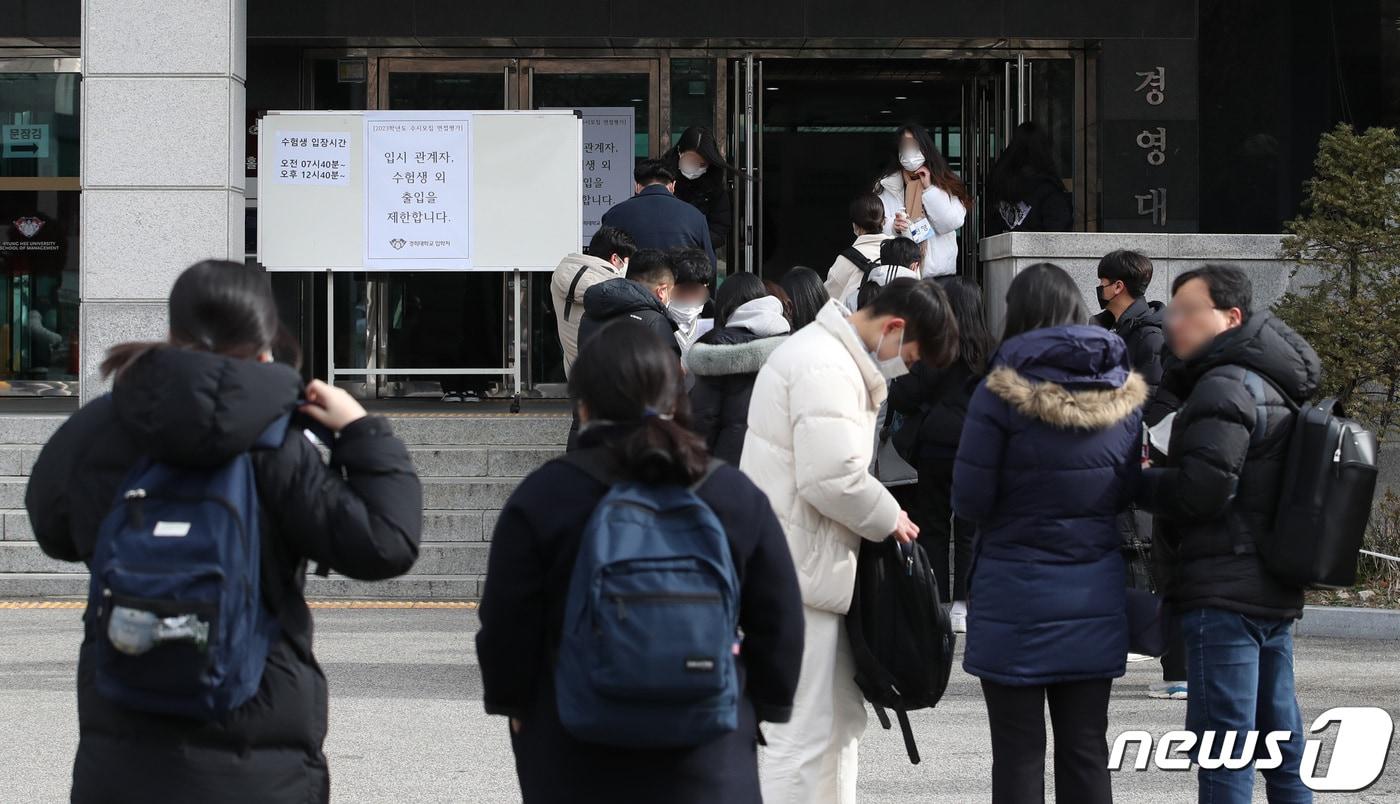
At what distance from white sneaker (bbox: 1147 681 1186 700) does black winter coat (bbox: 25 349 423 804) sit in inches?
199

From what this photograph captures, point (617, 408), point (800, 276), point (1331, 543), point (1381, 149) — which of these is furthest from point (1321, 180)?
point (617, 408)

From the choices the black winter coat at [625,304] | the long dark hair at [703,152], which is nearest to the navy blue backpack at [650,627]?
the black winter coat at [625,304]

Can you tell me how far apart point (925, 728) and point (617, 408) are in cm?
416

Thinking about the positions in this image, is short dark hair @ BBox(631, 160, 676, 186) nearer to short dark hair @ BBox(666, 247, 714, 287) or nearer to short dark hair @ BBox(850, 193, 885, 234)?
short dark hair @ BBox(850, 193, 885, 234)

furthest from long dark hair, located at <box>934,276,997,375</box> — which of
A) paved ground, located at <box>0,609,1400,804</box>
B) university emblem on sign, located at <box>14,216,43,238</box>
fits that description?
university emblem on sign, located at <box>14,216,43,238</box>

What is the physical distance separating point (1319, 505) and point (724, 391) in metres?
2.94

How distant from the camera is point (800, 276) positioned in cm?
718

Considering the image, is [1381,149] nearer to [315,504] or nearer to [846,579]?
[846,579]

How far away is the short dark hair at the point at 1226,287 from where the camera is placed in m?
4.72

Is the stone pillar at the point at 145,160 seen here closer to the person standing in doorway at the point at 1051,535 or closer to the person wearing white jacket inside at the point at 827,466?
the person wearing white jacket inside at the point at 827,466

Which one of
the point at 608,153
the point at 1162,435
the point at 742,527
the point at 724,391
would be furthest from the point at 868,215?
the point at 742,527

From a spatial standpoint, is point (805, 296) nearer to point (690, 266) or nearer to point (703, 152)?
point (690, 266)

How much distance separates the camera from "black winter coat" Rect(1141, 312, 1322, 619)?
14.7 feet

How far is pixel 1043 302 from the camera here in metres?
4.57
